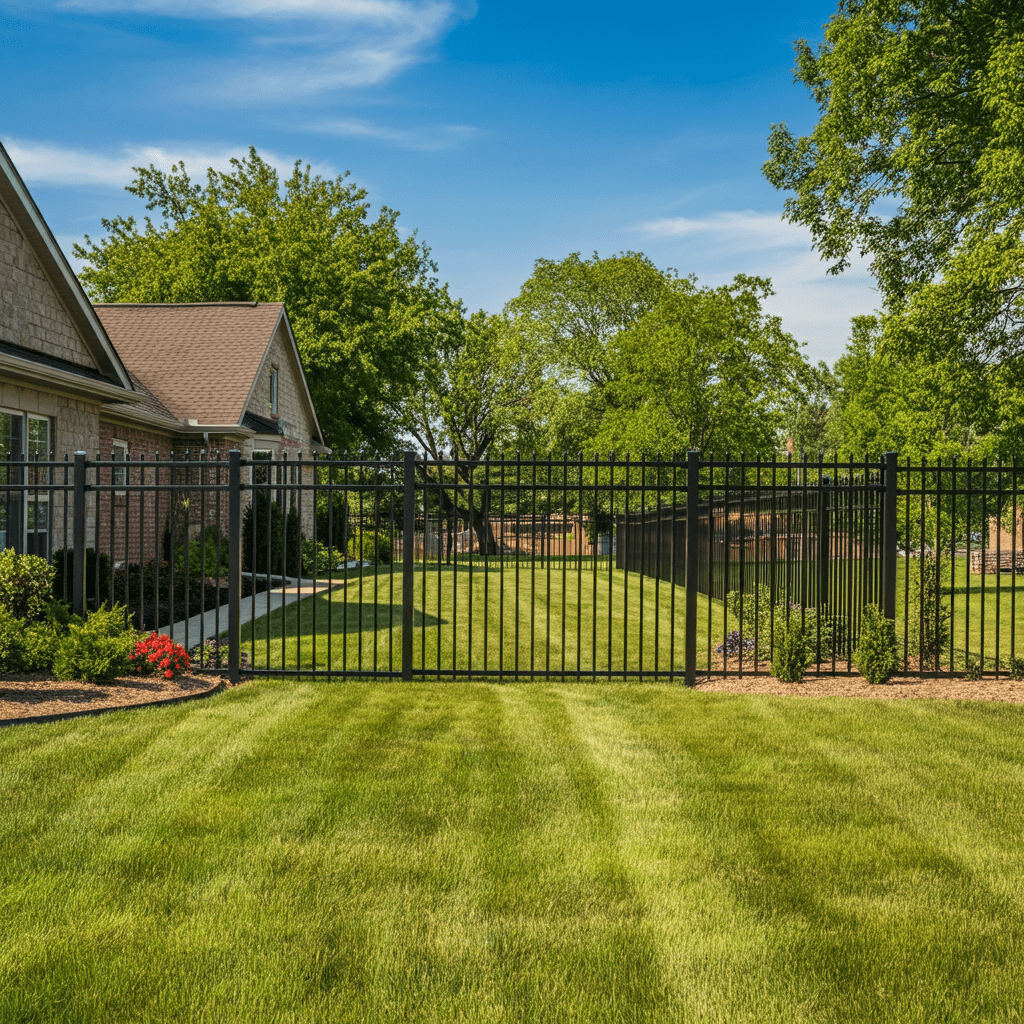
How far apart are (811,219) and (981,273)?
5.53m

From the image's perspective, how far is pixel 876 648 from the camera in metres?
8.70

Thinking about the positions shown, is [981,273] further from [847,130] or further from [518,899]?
[518,899]

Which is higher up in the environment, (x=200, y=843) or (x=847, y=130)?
(x=847, y=130)

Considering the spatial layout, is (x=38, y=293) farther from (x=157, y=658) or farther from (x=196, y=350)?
(x=196, y=350)

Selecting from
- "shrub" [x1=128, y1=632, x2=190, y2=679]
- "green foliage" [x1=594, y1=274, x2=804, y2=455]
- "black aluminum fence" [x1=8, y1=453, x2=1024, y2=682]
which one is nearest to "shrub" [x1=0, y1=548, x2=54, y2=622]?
"black aluminum fence" [x1=8, y1=453, x2=1024, y2=682]

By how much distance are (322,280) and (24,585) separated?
26.3 metres

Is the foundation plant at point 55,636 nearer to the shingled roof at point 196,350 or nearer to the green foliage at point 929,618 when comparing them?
the green foliage at point 929,618

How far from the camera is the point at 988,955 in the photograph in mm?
3572

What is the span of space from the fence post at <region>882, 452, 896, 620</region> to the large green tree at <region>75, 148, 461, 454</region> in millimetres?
26350

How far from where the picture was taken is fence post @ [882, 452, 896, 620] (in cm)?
872

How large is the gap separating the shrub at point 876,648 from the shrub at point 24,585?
897cm

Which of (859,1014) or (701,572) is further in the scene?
(701,572)

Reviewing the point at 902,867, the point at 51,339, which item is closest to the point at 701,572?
the point at 51,339

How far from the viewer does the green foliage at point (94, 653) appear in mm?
8172
